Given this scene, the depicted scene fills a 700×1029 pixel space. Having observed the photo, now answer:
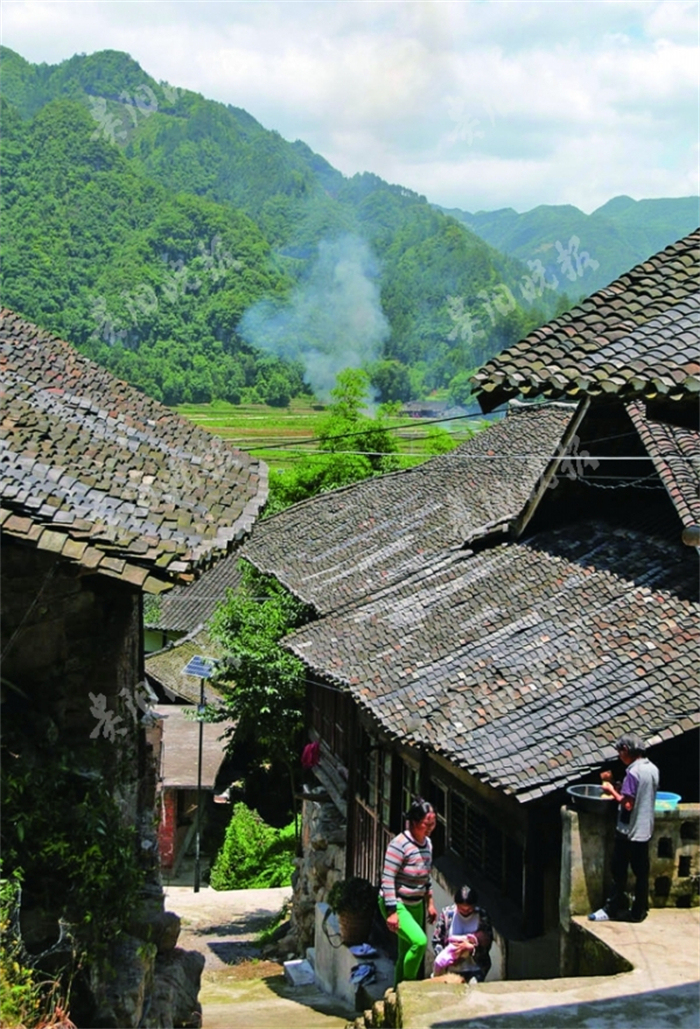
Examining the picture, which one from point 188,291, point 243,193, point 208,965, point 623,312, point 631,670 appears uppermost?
point 243,193

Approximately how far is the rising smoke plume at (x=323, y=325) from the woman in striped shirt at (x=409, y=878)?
3240 inches

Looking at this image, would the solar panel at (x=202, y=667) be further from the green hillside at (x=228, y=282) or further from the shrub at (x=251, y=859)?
the green hillside at (x=228, y=282)

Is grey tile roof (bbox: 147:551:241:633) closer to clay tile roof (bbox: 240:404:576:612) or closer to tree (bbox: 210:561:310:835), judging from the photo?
tree (bbox: 210:561:310:835)

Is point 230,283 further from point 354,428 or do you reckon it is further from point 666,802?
point 666,802

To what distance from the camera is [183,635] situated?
129 ft

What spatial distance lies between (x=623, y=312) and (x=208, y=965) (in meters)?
15.1

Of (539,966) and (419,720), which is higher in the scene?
(419,720)

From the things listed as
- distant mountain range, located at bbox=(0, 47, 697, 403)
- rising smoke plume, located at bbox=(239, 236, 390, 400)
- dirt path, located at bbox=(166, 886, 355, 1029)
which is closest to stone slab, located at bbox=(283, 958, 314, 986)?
dirt path, located at bbox=(166, 886, 355, 1029)

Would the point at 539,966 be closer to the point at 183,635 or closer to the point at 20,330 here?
the point at 20,330

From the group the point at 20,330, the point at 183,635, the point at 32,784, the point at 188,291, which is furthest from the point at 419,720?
the point at 188,291

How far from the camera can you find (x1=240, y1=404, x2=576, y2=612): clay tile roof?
18.2 metres

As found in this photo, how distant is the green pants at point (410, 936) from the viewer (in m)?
9.75

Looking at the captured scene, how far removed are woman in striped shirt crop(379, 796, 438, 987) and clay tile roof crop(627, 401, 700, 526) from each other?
3.69 meters

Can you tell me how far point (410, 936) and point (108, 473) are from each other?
4.16 m
